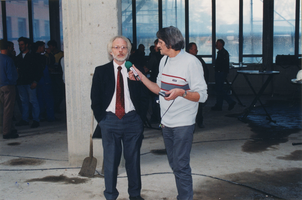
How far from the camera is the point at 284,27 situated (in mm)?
12656

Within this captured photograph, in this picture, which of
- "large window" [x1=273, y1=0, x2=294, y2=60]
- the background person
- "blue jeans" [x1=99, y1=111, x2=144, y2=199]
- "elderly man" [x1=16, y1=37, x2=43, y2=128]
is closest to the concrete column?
"blue jeans" [x1=99, y1=111, x2=144, y2=199]

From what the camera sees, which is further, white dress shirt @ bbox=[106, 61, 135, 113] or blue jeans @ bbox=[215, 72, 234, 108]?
blue jeans @ bbox=[215, 72, 234, 108]

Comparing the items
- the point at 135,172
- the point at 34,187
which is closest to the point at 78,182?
the point at 34,187

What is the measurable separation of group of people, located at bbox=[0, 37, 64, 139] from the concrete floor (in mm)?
431

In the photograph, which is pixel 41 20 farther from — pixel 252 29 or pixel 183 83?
pixel 183 83

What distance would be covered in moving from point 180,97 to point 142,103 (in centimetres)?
52

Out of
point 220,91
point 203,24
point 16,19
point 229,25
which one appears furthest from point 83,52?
point 16,19

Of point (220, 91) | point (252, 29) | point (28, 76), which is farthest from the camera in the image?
point (252, 29)

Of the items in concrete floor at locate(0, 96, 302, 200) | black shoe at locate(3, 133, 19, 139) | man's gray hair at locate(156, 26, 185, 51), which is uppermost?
man's gray hair at locate(156, 26, 185, 51)

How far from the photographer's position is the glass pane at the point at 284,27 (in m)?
12.6

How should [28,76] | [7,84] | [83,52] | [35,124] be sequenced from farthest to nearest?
[35,124] < [28,76] < [7,84] < [83,52]

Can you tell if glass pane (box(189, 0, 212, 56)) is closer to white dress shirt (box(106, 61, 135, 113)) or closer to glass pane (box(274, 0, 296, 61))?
glass pane (box(274, 0, 296, 61))

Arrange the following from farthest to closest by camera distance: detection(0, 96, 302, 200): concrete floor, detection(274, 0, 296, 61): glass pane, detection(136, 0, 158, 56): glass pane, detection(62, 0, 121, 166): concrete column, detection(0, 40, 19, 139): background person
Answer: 1. detection(136, 0, 158, 56): glass pane
2. detection(274, 0, 296, 61): glass pane
3. detection(0, 40, 19, 139): background person
4. detection(62, 0, 121, 166): concrete column
5. detection(0, 96, 302, 200): concrete floor

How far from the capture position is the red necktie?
3.41 meters
